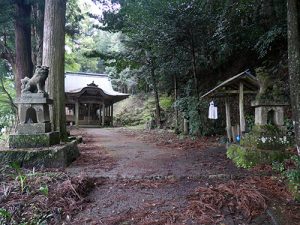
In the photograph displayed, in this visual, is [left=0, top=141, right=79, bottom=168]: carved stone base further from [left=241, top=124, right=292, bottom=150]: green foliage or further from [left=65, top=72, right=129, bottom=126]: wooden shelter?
[left=65, top=72, right=129, bottom=126]: wooden shelter

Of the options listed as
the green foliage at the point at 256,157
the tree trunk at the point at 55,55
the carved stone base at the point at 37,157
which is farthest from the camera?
the tree trunk at the point at 55,55

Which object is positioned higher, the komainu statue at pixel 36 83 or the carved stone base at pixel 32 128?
the komainu statue at pixel 36 83

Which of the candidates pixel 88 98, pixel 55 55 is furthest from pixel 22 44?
pixel 88 98

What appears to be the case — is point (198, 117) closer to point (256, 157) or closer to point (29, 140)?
point (256, 157)

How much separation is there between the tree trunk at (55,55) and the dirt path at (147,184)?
153 centimetres

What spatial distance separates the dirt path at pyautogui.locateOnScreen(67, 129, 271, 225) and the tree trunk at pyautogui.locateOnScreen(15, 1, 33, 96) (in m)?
5.32

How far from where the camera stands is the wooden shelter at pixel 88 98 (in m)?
19.1

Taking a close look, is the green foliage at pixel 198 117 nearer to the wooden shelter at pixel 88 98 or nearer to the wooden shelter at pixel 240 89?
the wooden shelter at pixel 240 89

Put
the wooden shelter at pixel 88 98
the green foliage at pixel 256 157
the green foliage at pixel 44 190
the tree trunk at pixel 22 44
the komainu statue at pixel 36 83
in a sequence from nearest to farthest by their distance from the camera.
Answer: the green foliage at pixel 44 190 < the green foliage at pixel 256 157 < the komainu statue at pixel 36 83 < the tree trunk at pixel 22 44 < the wooden shelter at pixel 88 98

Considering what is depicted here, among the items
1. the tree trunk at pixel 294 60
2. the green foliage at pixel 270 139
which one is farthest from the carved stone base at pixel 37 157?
the tree trunk at pixel 294 60

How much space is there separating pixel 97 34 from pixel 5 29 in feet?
97.1

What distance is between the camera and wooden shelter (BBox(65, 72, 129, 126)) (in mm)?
19062

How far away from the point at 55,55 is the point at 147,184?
4.42 metres

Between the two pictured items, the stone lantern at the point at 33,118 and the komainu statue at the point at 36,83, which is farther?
the komainu statue at the point at 36,83
